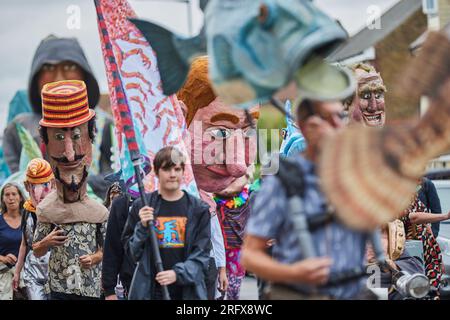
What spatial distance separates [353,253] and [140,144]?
2.74 m

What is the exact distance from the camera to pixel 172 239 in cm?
668

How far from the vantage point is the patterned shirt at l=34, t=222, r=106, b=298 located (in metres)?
8.02

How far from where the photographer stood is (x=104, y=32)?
7.02m

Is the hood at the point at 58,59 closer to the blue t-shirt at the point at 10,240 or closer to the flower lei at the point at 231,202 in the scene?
the blue t-shirt at the point at 10,240

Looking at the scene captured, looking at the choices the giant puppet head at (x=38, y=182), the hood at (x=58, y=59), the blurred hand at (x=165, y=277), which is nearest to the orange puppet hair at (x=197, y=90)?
the giant puppet head at (x=38, y=182)

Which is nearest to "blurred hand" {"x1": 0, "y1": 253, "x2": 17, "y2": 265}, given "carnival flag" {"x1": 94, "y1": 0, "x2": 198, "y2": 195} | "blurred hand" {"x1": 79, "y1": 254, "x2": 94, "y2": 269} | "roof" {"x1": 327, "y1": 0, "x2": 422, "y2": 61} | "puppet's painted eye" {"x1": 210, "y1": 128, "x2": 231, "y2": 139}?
"blurred hand" {"x1": 79, "y1": 254, "x2": 94, "y2": 269}

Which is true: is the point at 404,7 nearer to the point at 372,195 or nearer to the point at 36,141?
the point at 36,141

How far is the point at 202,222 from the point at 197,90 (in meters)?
1.65

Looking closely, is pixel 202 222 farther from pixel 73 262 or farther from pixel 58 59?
pixel 58 59

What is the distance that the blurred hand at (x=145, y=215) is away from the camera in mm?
6480

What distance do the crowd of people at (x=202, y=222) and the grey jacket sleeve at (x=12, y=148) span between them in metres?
4.90

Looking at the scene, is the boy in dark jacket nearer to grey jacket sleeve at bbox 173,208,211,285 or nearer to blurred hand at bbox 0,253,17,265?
grey jacket sleeve at bbox 173,208,211,285
